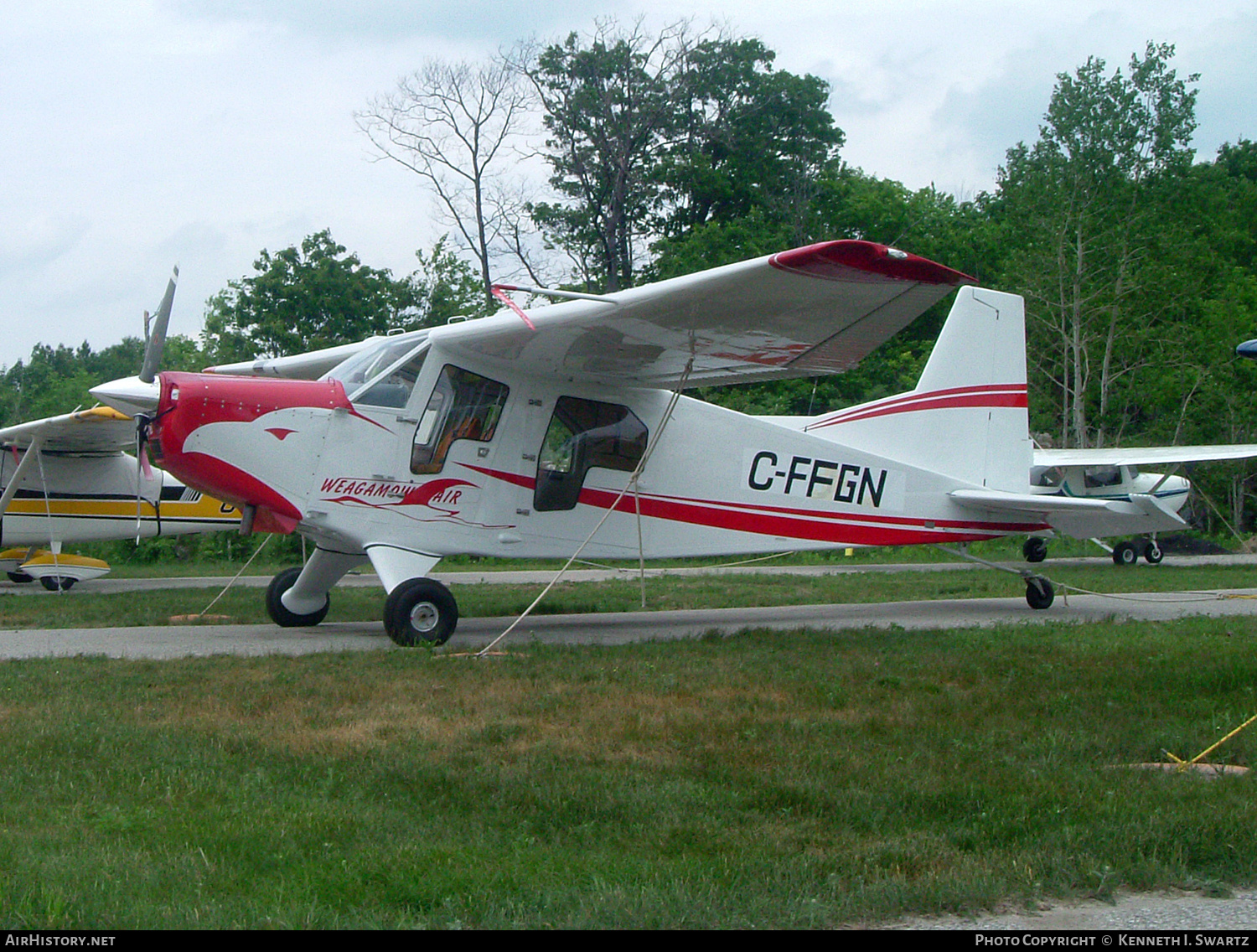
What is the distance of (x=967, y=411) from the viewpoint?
1251 cm

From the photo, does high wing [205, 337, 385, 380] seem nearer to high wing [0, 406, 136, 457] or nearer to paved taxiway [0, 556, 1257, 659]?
paved taxiway [0, 556, 1257, 659]

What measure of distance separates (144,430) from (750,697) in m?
5.85

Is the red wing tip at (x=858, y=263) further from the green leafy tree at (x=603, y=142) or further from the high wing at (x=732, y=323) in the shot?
the green leafy tree at (x=603, y=142)

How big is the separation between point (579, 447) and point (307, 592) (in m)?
3.13

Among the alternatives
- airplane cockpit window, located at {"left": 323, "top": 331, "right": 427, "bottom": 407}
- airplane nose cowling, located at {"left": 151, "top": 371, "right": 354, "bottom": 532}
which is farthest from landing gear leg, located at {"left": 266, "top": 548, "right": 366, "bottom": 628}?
airplane cockpit window, located at {"left": 323, "top": 331, "right": 427, "bottom": 407}

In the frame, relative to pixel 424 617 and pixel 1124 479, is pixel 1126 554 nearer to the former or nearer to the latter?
pixel 1124 479

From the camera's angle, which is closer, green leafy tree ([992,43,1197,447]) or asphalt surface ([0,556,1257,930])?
asphalt surface ([0,556,1257,930])

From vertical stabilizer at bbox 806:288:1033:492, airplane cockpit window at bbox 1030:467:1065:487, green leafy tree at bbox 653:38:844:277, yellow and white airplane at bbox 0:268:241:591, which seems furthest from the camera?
Answer: green leafy tree at bbox 653:38:844:277

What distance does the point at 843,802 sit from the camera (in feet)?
14.1

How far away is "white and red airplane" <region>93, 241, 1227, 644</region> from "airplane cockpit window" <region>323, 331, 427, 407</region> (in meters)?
0.02

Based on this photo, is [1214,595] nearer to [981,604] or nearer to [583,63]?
[981,604]

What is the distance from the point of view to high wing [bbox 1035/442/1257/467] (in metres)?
19.9

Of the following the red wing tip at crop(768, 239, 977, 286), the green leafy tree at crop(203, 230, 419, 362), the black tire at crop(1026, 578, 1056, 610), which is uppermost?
the green leafy tree at crop(203, 230, 419, 362)

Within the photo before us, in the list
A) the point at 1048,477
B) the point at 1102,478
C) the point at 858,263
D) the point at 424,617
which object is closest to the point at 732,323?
the point at 858,263
